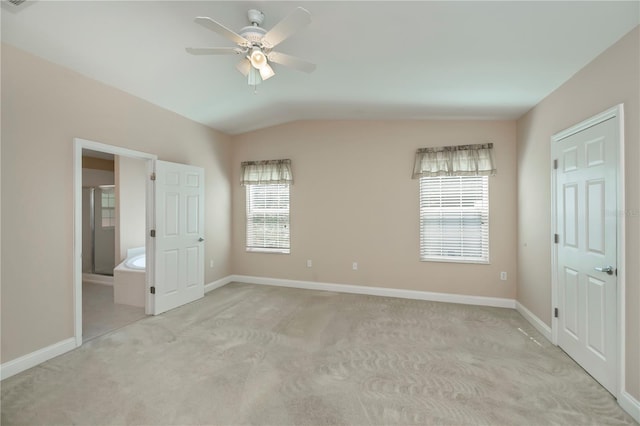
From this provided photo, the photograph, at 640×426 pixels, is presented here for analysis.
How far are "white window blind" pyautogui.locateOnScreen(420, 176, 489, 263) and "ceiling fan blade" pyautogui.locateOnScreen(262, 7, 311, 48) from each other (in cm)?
310

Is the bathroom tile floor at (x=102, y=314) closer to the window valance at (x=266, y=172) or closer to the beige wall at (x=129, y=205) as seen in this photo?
the beige wall at (x=129, y=205)

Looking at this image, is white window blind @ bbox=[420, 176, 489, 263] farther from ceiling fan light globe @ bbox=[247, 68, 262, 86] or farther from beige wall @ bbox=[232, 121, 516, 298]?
ceiling fan light globe @ bbox=[247, 68, 262, 86]

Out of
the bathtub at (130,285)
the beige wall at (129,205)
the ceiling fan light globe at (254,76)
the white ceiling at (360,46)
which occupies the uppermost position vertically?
the white ceiling at (360,46)

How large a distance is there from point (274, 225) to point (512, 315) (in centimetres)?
383

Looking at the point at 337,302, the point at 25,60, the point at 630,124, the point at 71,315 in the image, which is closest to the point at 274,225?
the point at 337,302

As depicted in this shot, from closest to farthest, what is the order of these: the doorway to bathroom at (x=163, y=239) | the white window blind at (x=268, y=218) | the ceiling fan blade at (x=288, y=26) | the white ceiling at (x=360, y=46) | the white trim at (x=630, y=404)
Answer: the ceiling fan blade at (x=288, y=26) → the white trim at (x=630, y=404) → the white ceiling at (x=360, y=46) → the doorway to bathroom at (x=163, y=239) → the white window blind at (x=268, y=218)

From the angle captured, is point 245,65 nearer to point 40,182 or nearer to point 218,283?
point 40,182

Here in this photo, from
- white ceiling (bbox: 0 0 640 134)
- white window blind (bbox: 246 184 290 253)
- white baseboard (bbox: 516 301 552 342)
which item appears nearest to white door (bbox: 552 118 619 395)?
white baseboard (bbox: 516 301 552 342)

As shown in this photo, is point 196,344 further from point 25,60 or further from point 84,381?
point 25,60

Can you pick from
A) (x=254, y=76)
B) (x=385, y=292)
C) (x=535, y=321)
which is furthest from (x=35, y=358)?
(x=535, y=321)

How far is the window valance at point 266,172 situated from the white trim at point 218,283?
1.81 m

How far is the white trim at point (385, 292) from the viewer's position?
400 cm

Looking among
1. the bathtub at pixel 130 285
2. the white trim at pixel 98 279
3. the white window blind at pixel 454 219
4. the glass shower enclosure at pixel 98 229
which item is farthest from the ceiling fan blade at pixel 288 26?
the white trim at pixel 98 279

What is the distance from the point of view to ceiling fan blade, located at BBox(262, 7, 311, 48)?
63.3 inches
